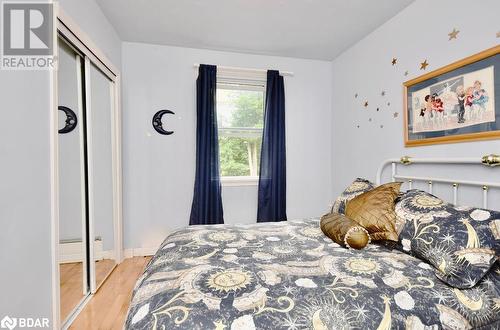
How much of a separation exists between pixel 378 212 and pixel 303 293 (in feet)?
2.90

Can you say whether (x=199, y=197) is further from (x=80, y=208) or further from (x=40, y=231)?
(x=40, y=231)

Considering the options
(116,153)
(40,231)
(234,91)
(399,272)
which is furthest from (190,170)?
(399,272)

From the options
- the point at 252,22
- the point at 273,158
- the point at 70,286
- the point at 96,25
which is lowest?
the point at 70,286

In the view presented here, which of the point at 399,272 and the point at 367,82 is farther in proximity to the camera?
the point at 367,82

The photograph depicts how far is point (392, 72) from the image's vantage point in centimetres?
237

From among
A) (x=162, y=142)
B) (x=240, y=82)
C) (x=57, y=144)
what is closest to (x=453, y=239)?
(x=57, y=144)

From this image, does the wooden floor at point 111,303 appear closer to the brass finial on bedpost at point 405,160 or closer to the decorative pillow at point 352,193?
the decorative pillow at point 352,193

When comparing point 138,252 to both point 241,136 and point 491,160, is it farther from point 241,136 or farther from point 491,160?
point 491,160

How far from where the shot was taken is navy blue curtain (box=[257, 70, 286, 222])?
315 centimetres

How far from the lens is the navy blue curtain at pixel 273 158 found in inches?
124

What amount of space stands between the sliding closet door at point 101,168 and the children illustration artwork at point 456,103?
2.74 metres

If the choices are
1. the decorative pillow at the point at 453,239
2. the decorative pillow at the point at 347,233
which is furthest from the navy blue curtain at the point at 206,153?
the decorative pillow at the point at 453,239

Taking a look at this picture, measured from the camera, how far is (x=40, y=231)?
1.40m

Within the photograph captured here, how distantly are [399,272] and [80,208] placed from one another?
7.22ft
